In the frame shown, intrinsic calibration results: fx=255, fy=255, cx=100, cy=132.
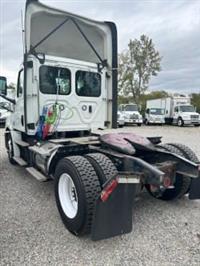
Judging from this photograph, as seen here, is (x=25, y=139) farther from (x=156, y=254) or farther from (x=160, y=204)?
(x=156, y=254)

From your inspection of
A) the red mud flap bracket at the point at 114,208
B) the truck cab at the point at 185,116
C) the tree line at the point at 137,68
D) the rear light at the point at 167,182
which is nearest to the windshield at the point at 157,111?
the truck cab at the point at 185,116

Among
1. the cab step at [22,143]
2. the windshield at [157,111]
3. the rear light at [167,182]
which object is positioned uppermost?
the windshield at [157,111]

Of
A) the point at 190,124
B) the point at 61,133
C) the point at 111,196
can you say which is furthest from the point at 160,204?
the point at 190,124

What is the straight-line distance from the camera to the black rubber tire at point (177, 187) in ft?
13.2

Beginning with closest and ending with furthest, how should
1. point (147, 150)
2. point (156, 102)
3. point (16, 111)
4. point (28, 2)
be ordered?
point (147, 150) → point (28, 2) → point (16, 111) → point (156, 102)

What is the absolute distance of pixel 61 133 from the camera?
5.51 meters

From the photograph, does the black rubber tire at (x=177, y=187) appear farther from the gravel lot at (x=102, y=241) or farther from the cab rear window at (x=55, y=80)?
the cab rear window at (x=55, y=80)

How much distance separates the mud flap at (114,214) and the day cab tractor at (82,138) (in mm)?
11

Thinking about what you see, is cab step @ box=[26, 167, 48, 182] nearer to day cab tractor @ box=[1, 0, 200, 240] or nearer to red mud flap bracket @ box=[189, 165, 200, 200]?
day cab tractor @ box=[1, 0, 200, 240]

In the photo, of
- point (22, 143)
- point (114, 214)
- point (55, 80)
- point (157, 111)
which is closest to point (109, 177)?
point (114, 214)

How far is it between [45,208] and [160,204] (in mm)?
1869

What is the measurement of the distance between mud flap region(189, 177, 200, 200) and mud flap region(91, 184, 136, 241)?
52.9 inches

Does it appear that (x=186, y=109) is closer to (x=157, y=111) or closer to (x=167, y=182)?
(x=157, y=111)

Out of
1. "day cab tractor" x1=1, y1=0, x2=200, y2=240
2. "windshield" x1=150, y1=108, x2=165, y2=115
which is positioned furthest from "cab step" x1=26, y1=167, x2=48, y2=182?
"windshield" x1=150, y1=108, x2=165, y2=115
